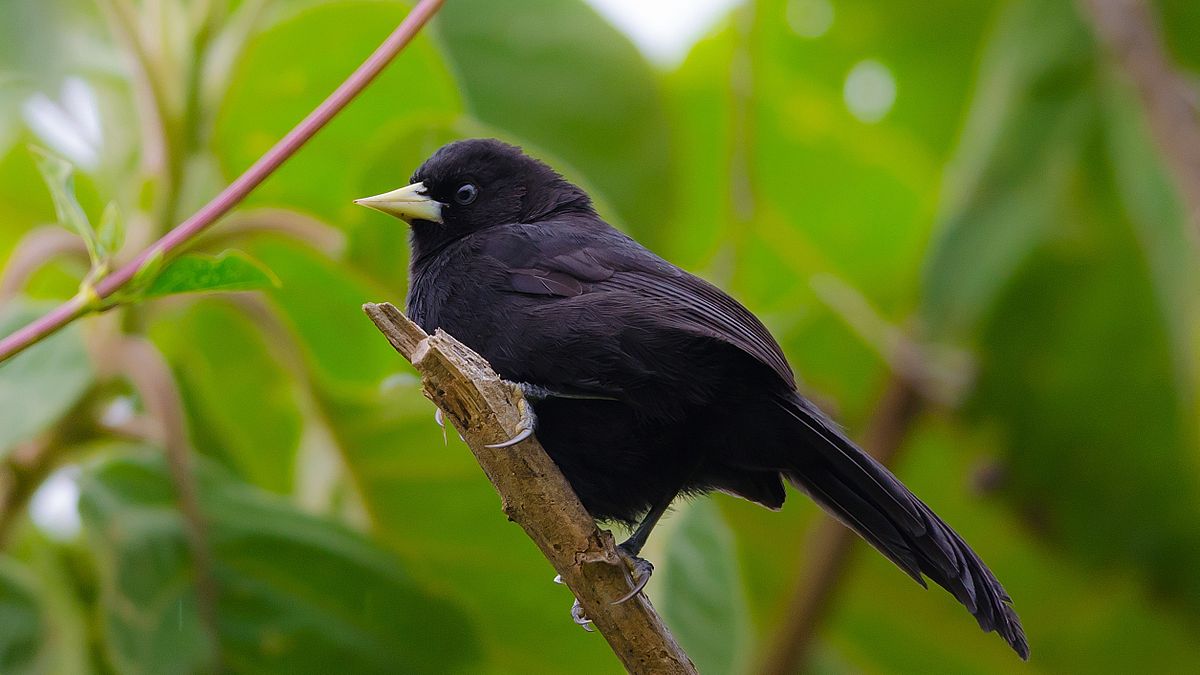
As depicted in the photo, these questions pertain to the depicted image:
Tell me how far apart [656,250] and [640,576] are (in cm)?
155

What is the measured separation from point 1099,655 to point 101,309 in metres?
3.54

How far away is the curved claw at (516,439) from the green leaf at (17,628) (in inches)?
57.1

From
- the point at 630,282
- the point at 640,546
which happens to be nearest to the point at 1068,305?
the point at 630,282

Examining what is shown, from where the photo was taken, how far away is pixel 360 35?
350 cm

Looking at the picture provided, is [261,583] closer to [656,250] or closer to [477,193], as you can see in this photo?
[477,193]

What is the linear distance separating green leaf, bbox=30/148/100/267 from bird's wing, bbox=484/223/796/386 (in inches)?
37.0

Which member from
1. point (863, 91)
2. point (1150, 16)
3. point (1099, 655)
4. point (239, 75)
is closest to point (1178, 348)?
point (1150, 16)

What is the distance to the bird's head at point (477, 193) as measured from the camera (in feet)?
10.3

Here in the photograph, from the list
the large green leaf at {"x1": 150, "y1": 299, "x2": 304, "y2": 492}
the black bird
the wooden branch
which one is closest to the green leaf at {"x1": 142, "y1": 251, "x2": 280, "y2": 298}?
the wooden branch

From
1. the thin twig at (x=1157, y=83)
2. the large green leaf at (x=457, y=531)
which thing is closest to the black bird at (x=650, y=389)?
the large green leaf at (x=457, y=531)

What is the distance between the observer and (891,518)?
2689 mm

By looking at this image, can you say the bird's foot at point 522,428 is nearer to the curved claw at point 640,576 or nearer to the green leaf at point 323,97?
the curved claw at point 640,576

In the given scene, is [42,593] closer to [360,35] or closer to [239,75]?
[239,75]

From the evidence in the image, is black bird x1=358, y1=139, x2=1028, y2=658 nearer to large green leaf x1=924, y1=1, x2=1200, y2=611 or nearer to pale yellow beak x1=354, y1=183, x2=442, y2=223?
pale yellow beak x1=354, y1=183, x2=442, y2=223
